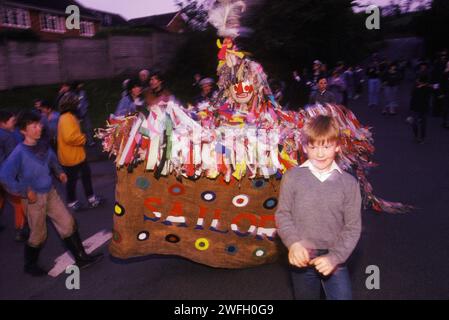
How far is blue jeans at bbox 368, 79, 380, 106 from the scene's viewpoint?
49.8ft

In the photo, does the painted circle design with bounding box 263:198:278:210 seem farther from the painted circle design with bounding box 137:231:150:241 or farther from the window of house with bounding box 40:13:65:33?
the window of house with bounding box 40:13:65:33

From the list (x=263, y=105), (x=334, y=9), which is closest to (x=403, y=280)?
(x=263, y=105)

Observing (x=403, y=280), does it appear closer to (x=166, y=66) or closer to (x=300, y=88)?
(x=300, y=88)

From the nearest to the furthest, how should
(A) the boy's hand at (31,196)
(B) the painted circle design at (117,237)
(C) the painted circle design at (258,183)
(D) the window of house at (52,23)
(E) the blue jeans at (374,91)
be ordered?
(C) the painted circle design at (258,183)
(B) the painted circle design at (117,237)
(A) the boy's hand at (31,196)
(E) the blue jeans at (374,91)
(D) the window of house at (52,23)

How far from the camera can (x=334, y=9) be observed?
18.2 metres

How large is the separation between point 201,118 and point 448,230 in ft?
10.0

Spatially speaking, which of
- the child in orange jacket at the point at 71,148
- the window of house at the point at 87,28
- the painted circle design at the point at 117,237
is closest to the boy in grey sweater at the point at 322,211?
the painted circle design at the point at 117,237

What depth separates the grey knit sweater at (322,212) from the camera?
233cm

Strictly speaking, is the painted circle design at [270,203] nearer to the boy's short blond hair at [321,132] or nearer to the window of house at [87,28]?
the boy's short blond hair at [321,132]

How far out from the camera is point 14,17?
30453 millimetres

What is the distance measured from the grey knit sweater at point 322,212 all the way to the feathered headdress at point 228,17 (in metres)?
2.47

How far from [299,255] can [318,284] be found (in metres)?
0.38

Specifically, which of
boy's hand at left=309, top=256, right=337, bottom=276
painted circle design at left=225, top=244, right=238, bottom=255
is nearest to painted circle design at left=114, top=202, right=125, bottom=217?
painted circle design at left=225, top=244, right=238, bottom=255

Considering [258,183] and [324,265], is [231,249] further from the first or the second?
[324,265]
